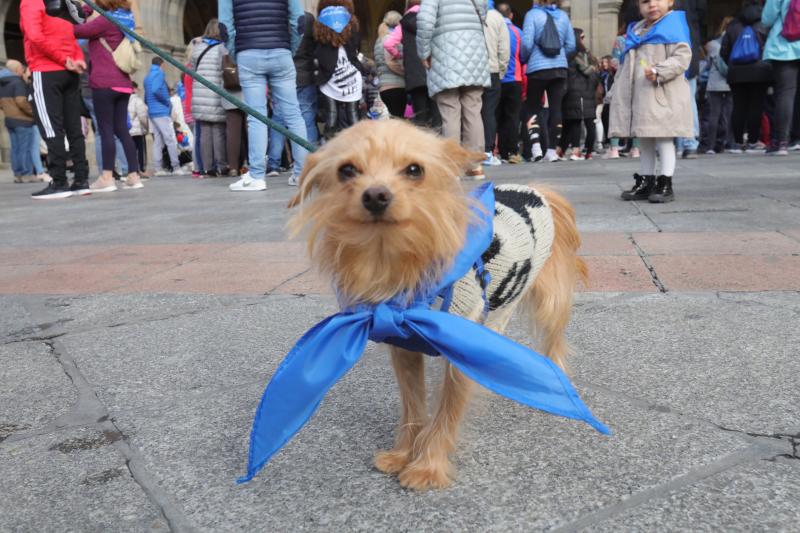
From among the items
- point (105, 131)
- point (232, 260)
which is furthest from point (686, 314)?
point (105, 131)

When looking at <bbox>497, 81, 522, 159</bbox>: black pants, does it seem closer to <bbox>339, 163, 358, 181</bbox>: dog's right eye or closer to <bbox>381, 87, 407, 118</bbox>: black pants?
<bbox>381, 87, 407, 118</bbox>: black pants

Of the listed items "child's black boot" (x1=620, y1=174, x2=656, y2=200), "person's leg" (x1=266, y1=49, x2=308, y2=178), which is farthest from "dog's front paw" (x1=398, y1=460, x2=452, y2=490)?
"person's leg" (x1=266, y1=49, x2=308, y2=178)

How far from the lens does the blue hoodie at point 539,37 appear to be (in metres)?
9.23

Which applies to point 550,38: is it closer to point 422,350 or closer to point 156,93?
point 156,93

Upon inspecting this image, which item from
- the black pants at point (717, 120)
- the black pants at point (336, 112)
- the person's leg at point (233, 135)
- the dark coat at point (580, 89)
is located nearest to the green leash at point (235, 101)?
the black pants at point (336, 112)

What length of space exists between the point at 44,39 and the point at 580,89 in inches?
309

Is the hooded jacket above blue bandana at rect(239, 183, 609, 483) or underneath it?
above

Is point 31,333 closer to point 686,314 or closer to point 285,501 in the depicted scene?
point 285,501

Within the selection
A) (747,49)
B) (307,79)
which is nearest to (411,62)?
(307,79)

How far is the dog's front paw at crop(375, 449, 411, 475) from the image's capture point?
1.64 metres

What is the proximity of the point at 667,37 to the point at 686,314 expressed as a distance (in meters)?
3.32

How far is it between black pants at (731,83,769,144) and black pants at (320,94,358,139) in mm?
5956

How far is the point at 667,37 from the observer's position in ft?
17.1

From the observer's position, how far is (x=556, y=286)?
2.12 metres
